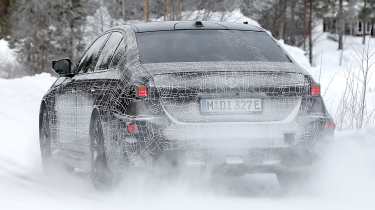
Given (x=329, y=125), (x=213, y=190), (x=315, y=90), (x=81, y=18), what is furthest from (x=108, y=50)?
(x=81, y=18)

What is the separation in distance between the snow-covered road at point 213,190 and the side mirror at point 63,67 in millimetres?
996

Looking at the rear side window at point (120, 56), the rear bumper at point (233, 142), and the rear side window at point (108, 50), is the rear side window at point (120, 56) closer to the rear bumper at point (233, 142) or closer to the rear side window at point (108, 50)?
the rear side window at point (108, 50)

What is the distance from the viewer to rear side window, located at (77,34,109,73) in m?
7.41

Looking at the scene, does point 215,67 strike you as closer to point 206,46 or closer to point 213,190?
point 206,46

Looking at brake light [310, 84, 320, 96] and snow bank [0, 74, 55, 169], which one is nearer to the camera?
brake light [310, 84, 320, 96]

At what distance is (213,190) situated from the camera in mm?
6172

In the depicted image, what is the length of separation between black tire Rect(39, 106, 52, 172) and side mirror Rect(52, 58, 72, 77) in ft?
1.84

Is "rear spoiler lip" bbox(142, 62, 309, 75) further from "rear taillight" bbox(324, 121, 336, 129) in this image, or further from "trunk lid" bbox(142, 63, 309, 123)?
"rear taillight" bbox(324, 121, 336, 129)

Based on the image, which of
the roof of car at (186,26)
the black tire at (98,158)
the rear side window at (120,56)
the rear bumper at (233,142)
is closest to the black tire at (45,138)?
the black tire at (98,158)

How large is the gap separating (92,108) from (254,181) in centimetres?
162

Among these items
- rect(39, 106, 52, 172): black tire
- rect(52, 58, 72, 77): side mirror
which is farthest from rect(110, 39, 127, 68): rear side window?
rect(39, 106, 52, 172): black tire

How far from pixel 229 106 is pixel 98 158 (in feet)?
4.30

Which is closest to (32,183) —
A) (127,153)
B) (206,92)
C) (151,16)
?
(127,153)

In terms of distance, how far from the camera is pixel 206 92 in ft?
18.7
